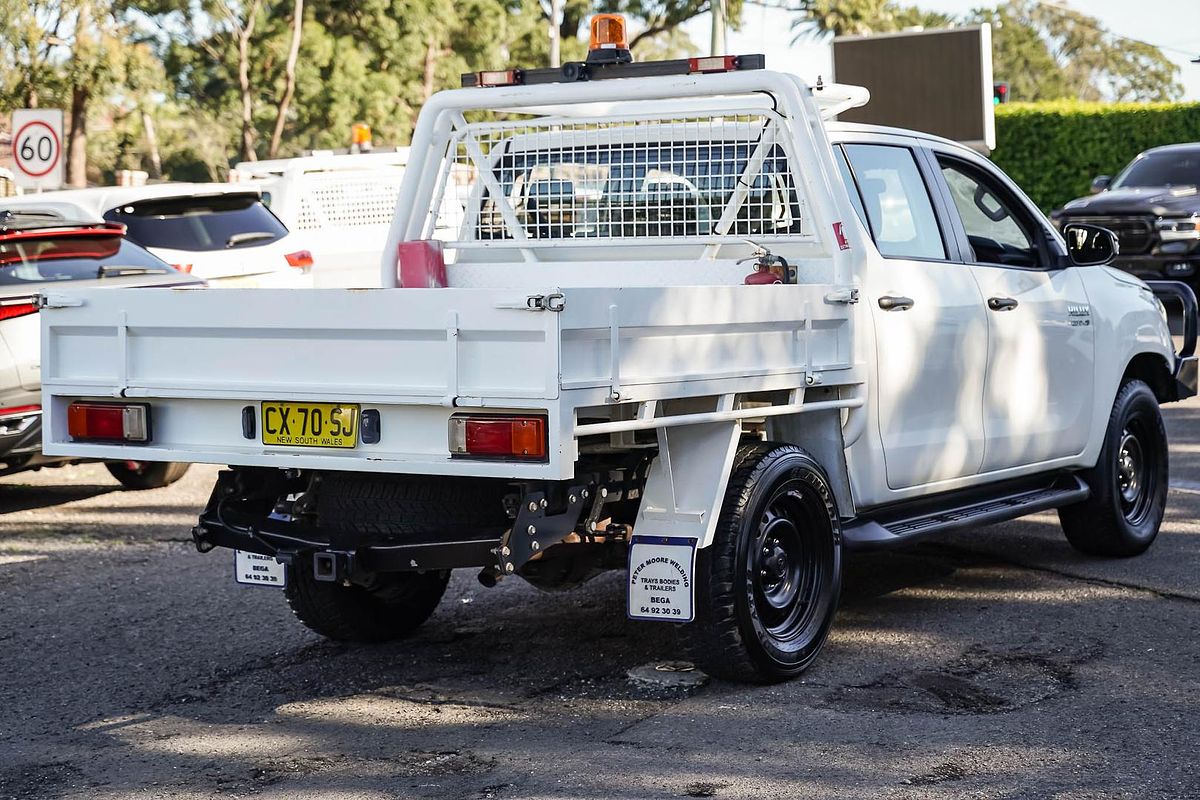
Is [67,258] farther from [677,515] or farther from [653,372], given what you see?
[653,372]

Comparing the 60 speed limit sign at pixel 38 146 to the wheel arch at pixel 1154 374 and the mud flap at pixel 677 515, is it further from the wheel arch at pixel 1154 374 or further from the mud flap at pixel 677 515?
the mud flap at pixel 677 515

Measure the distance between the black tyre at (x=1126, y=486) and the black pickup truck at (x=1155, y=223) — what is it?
428 inches

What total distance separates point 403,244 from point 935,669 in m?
2.77

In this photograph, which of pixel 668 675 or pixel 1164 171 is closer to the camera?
pixel 668 675

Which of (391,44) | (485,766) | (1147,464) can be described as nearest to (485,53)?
(391,44)

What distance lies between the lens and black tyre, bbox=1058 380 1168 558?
7465 mm

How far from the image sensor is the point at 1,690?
5.67 metres

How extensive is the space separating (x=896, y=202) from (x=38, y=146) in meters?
11.8

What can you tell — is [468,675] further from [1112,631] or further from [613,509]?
[1112,631]

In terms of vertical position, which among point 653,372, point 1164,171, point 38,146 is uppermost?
point 38,146

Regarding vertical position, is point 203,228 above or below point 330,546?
above

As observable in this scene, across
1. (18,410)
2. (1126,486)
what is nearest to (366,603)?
(18,410)

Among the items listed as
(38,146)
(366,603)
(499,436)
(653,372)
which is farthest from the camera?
(38,146)

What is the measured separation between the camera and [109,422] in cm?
540
